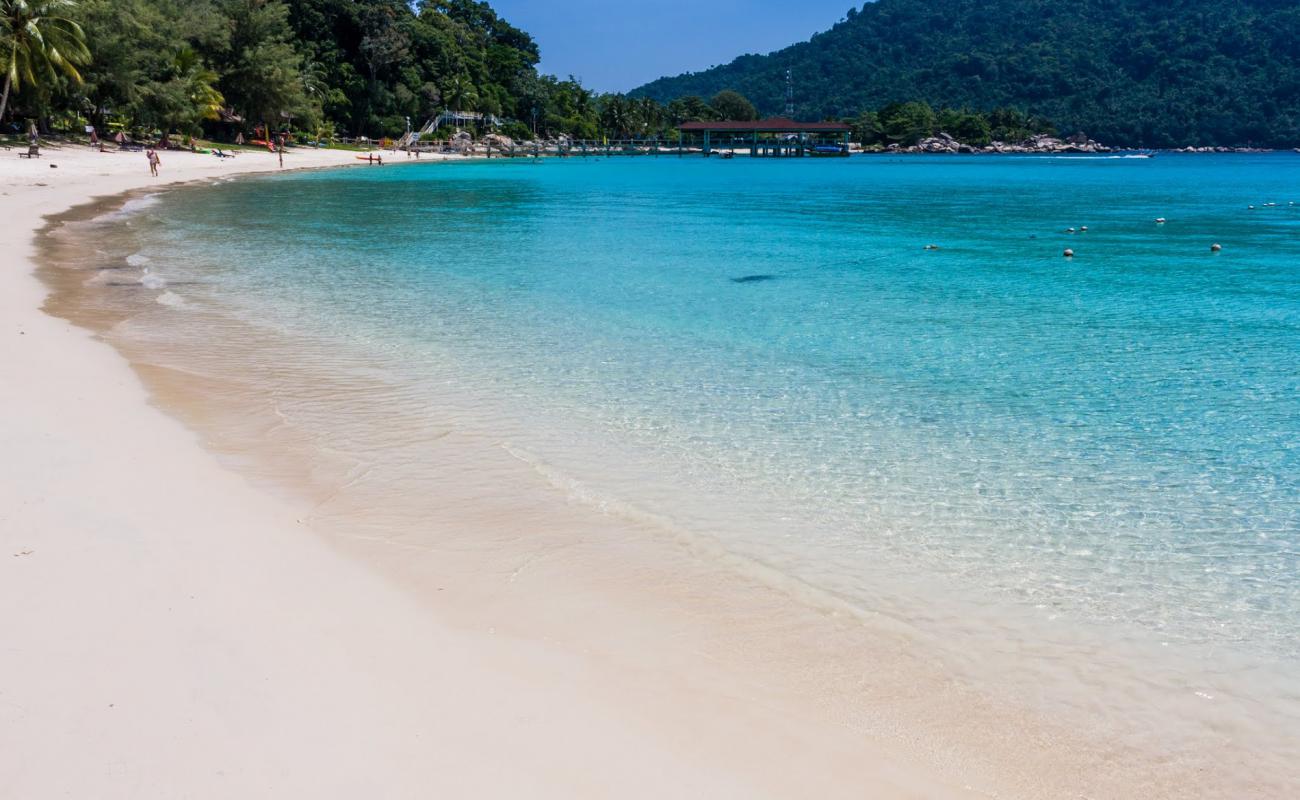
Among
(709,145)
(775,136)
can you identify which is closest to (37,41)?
(709,145)

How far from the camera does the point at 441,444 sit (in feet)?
28.2

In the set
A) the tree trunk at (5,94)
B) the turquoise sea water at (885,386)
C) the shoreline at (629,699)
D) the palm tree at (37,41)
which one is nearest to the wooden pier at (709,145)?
the palm tree at (37,41)

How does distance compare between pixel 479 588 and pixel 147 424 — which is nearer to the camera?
pixel 479 588

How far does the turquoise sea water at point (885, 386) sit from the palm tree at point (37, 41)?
3121 cm

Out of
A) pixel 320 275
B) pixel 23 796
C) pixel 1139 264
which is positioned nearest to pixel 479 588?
pixel 23 796

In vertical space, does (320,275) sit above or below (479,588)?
above

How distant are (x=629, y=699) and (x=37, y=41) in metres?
58.9

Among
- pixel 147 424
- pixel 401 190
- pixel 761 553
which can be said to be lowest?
pixel 761 553

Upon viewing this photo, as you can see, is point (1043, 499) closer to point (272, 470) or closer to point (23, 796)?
point (272, 470)

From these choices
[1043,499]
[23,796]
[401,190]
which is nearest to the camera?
[23,796]

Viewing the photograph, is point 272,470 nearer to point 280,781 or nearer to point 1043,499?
point 280,781

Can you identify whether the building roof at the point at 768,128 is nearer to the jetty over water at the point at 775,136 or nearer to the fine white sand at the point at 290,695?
the jetty over water at the point at 775,136

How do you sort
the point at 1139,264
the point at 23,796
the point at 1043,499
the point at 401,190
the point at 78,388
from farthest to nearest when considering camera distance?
the point at 401,190, the point at 1139,264, the point at 78,388, the point at 1043,499, the point at 23,796

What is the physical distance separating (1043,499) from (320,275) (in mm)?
16179
